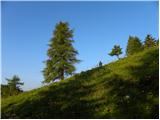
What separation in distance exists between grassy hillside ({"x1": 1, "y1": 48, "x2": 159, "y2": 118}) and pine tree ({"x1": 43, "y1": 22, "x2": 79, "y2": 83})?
1231 inches

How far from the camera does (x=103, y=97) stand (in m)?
19.0

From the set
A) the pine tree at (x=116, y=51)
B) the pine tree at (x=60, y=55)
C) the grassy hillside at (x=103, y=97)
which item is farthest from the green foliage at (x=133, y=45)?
the grassy hillside at (x=103, y=97)

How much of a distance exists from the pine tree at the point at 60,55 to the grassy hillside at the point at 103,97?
31.3 m

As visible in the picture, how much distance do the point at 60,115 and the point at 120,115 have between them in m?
3.14

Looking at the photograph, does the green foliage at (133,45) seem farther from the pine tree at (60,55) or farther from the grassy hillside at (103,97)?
the grassy hillside at (103,97)

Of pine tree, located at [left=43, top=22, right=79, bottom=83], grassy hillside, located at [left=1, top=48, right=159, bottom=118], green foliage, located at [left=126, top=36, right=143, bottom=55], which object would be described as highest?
green foliage, located at [left=126, top=36, right=143, bottom=55]

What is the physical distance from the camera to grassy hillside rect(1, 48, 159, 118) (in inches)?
658

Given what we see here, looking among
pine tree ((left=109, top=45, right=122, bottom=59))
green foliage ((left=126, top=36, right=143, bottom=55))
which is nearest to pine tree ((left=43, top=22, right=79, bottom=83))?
pine tree ((left=109, top=45, right=122, bottom=59))

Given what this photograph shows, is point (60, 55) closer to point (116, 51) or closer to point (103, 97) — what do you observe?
point (116, 51)

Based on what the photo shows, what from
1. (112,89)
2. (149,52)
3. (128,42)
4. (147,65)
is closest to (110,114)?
(112,89)

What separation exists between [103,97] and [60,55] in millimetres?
39537

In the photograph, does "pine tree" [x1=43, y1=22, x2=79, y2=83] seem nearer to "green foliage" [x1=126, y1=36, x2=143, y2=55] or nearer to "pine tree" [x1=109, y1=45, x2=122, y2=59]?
"pine tree" [x1=109, y1=45, x2=122, y2=59]

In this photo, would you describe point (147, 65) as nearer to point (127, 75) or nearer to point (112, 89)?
point (127, 75)

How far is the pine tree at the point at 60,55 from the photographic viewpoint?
56.8 metres
